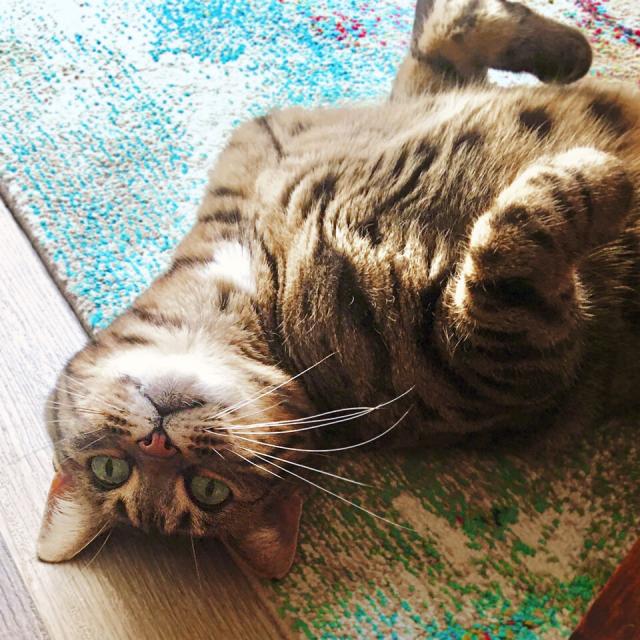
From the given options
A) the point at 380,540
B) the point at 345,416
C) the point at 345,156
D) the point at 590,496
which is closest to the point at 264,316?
the point at 345,416

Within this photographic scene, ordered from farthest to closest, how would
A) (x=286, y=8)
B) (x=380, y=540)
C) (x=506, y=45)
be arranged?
(x=286, y=8)
(x=506, y=45)
(x=380, y=540)

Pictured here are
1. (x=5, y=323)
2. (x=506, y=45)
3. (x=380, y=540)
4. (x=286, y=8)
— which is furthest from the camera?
(x=286, y=8)

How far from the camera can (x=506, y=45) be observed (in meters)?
1.38

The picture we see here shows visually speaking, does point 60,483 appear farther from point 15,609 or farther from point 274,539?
point 274,539

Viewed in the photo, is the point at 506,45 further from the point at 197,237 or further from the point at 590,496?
the point at 590,496

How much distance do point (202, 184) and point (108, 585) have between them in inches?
35.7

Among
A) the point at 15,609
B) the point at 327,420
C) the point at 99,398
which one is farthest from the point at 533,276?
the point at 15,609

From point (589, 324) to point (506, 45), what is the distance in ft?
2.04

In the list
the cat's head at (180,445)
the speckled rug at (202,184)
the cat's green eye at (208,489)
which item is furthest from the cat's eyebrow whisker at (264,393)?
the speckled rug at (202,184)

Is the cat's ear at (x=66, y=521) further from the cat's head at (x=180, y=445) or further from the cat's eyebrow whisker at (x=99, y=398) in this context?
→ the cat's eyebrow whisker at (x=99, y=398)

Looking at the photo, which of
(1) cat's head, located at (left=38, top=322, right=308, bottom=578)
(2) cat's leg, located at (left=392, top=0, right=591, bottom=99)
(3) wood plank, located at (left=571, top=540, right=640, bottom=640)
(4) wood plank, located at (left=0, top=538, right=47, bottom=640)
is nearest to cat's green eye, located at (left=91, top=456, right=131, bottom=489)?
(1) cat's head, located at (left=38, top=322, right=308, bottom=578)

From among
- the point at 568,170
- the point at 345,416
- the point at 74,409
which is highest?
the point at 568,170

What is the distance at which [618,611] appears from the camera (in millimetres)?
729

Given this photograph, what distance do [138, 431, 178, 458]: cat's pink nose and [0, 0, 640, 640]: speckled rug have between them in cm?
34
